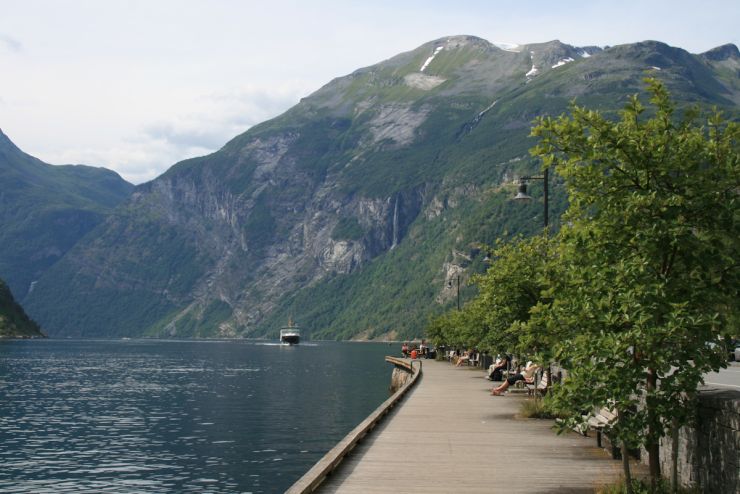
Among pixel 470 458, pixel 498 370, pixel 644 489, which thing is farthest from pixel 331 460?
pixel 498 370

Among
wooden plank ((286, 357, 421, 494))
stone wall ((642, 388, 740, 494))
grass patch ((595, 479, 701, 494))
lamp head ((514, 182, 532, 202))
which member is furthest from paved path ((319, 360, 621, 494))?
lamp head ((514, 182, 532, 202))

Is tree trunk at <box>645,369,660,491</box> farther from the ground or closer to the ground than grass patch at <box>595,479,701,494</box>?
farther from the ground

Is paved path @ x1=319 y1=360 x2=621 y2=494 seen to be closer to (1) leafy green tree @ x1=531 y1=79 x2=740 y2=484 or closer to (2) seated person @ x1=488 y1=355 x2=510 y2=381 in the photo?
(1) leafy green tree @ x1=531 y1=79 x2=740 y2=484

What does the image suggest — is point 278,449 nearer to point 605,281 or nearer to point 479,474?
point 479,474

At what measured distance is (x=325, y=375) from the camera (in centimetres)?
9188

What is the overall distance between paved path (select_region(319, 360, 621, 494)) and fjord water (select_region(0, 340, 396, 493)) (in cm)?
603

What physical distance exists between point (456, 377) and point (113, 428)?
21.4m

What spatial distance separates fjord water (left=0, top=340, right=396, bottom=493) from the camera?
28641 mm

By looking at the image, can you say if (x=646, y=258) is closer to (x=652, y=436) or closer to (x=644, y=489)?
(x=652, y=436)

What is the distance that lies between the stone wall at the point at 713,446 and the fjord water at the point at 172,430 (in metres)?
16.0

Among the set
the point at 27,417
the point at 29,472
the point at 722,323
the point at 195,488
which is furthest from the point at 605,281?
the point at 27,417

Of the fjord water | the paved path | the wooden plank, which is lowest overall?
the fjord water

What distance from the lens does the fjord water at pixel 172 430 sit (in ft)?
94.0

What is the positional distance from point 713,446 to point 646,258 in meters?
2.94
